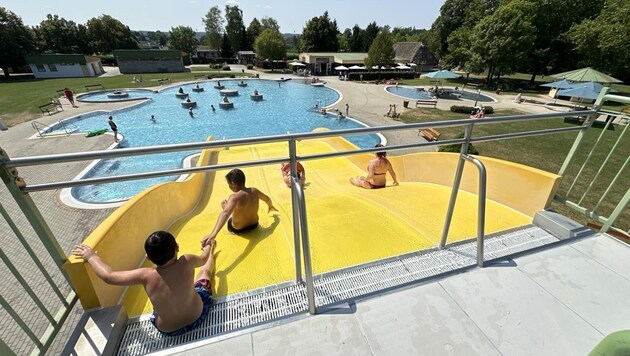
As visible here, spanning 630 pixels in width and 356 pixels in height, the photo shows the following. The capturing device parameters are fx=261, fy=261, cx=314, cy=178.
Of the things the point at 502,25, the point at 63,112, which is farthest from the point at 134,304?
the point at 502,25

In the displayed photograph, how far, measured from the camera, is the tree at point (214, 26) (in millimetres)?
75188

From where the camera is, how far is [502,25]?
32156 mm

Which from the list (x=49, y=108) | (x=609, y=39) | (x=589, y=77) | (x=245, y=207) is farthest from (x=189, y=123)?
(x=609, y=39)

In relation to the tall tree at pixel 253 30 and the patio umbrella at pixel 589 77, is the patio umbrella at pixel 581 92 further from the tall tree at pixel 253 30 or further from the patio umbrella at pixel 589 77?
the tall tree at pixel 253 30

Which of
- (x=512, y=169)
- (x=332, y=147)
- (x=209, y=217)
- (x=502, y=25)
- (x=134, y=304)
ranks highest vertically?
(x=502, y=25)

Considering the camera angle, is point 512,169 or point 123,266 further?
point 512,169

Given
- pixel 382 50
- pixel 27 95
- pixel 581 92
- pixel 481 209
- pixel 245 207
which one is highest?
pixel 382 50

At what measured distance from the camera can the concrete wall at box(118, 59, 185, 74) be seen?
4822 cm

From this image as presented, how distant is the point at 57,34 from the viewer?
60.1 meters

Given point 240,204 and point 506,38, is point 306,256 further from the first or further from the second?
point 506,38

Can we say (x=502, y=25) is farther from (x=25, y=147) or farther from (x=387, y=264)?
(x=25, y=147)

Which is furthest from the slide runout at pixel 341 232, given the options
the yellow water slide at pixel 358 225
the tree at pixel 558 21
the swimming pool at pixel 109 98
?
the tree at pixel 558 21

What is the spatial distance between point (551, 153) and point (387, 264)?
15.8 m

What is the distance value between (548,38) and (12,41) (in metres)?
82.7
